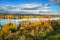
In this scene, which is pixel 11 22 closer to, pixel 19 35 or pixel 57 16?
pixel 19 35

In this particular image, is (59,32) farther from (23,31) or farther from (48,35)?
(23,31)

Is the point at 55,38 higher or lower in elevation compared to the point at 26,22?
lower

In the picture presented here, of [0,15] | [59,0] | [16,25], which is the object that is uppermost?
[59,0]

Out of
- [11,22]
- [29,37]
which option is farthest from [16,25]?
[29,37]

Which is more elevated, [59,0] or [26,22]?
[59,0]

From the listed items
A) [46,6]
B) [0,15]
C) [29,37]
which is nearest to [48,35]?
A: [29,37]

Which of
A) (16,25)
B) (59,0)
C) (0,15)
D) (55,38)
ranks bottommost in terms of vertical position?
(55,38)
